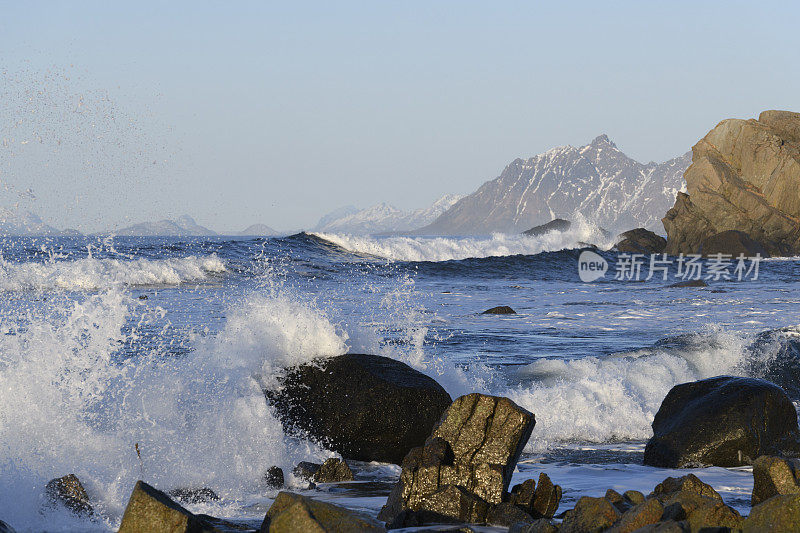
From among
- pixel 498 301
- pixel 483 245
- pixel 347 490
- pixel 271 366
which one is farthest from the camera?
pixel 483 245

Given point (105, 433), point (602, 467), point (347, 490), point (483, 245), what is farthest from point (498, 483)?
point (483, 245)

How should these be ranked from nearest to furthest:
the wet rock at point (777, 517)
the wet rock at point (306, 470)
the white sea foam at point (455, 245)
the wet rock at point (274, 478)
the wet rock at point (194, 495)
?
the wet rock at point (777, 517) → the wet rock at point (194, 495) → the wet rock at point (274, 478) → the wet rock at point (306, 470) → the white sea foam at point (455, 245)

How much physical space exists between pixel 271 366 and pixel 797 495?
5146 mm

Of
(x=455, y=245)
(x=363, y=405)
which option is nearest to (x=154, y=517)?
(x=363, y=405)

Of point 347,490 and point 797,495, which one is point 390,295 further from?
point 797,495

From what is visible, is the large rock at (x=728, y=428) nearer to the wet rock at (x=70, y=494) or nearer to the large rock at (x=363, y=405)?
the large rock at (x=363, y=405)

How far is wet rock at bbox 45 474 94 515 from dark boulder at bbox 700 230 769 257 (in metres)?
47.6

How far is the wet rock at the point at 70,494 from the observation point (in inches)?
184

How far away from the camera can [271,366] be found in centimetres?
743

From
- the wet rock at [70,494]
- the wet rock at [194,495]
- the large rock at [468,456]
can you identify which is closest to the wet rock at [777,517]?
the large rock at [468,456]

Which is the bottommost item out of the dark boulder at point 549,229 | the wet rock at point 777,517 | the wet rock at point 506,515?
the wet rock at point 506,515

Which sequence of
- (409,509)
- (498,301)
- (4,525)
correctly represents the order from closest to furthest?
(4,525)
(409,509)
(498,301)

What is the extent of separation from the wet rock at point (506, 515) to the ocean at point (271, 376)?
66 centimetres

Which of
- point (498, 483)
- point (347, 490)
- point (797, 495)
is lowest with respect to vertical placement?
point (347, 490)
